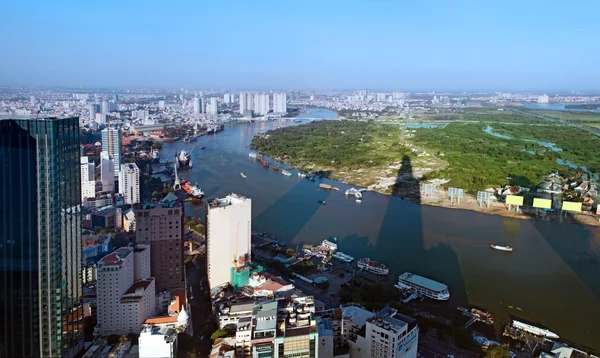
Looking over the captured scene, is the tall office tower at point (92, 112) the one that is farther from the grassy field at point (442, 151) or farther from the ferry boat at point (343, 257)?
the ferry boat at point (343, 257)

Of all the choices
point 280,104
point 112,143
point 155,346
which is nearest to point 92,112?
point 112,143

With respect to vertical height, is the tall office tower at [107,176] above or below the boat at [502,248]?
above

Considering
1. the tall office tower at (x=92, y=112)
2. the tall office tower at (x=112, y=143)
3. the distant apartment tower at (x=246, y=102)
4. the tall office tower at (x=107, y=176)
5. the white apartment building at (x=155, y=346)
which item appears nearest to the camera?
the white apartment building at (x=155, y=346)

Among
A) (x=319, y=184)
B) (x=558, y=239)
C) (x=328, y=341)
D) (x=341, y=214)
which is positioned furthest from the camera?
(x=319, y=184)

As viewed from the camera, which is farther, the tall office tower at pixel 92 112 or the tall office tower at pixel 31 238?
the tall office tower at pixel 92 112

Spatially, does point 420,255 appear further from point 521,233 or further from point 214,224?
point 214,224

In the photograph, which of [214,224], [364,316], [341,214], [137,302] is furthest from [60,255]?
[341,214]

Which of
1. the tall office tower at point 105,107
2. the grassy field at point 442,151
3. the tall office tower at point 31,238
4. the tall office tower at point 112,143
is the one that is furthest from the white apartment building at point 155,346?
the tall office tower at point 105,107
